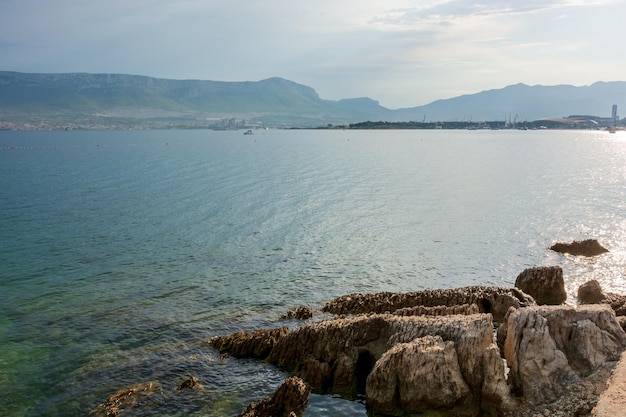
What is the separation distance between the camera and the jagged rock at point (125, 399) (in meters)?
18.6

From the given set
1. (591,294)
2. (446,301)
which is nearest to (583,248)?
(591,294)

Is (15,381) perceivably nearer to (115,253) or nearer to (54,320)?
(54,320)

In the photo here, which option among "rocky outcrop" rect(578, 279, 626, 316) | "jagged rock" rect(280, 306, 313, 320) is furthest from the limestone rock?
"rocky outcrop" rect(578, 279, 626, 316)

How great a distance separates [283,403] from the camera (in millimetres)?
18328

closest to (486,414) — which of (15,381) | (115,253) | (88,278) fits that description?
(15,381)

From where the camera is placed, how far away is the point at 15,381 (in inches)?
833

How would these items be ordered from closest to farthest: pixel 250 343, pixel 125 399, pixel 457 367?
pixel 457 367
pixel 125 399
pixel 250 343

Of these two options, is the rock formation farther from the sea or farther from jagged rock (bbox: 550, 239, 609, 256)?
jagged rock (bbox: 550, 239, 609, 256)

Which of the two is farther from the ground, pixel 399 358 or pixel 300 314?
pixel 399 358

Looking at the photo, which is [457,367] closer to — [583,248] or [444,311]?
[444,311]

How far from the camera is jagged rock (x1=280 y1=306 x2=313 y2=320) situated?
27.3 meters

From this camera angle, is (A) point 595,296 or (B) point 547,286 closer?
(A) point 595,296

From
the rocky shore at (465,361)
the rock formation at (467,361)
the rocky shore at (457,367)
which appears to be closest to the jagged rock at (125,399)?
the rocky shore at (457,367)

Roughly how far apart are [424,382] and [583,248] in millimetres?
29142
